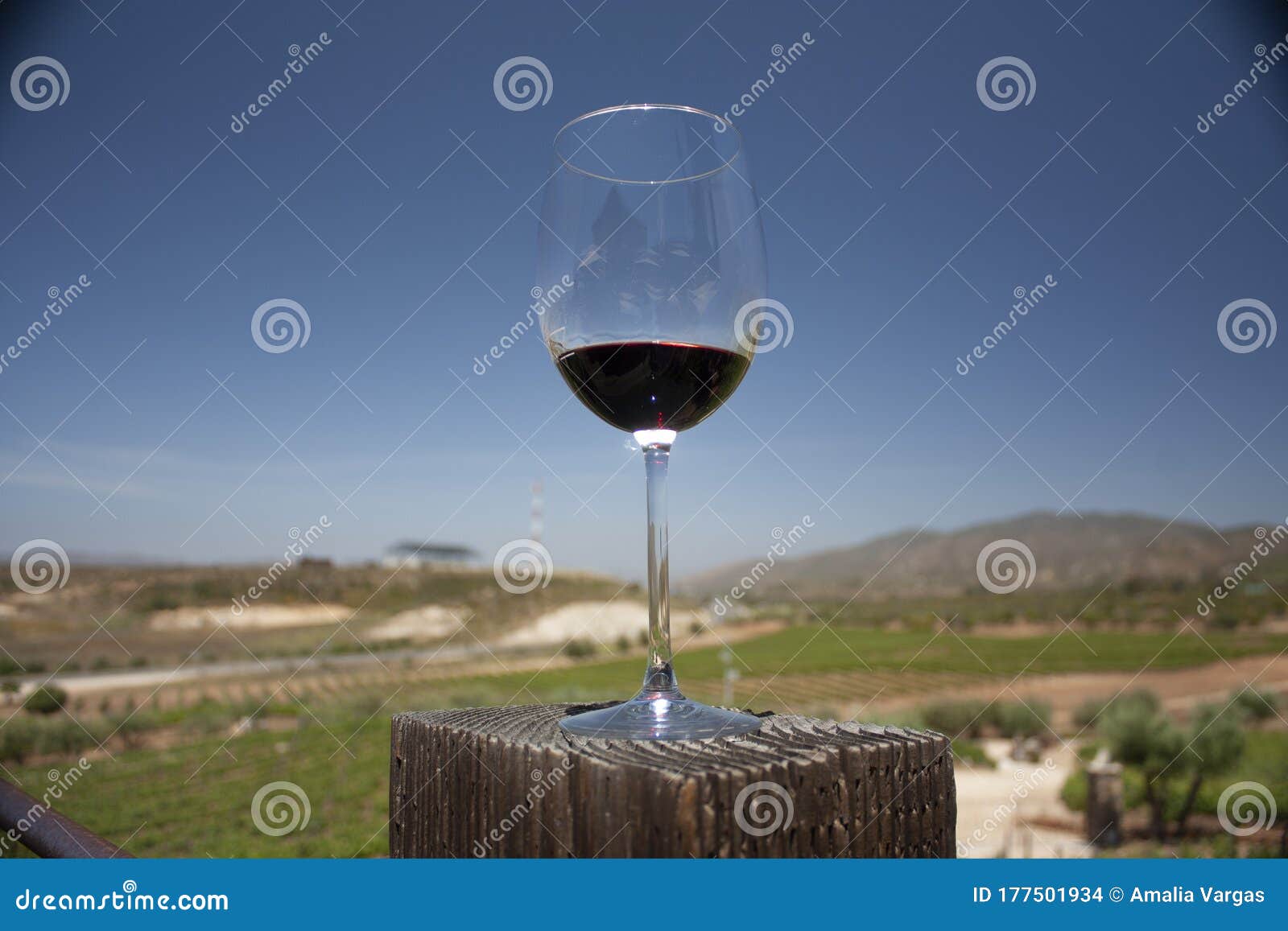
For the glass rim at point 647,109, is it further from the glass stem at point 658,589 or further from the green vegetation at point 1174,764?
the green vegetation at point 1174,764

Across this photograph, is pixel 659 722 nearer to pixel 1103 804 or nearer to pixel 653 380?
pixel 653 380

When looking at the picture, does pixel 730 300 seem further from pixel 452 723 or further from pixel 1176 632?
pixel 1176 632

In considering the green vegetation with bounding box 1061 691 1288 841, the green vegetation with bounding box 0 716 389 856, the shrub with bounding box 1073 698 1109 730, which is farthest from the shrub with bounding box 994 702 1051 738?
the green vegetation with bounding box 0 716 389 856

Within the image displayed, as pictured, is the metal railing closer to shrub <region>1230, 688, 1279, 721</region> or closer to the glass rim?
the glass rim

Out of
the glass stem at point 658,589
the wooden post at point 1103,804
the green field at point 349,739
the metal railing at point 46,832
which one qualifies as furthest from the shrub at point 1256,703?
the metal railing at point 46,832

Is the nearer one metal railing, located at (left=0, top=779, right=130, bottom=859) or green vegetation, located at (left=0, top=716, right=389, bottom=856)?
metal railing, located at (left=0, top=779, right=130, bottom=859)

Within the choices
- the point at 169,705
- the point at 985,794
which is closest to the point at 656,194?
the point at 985,794

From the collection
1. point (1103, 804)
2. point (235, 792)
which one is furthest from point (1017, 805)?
point (235, 792)
